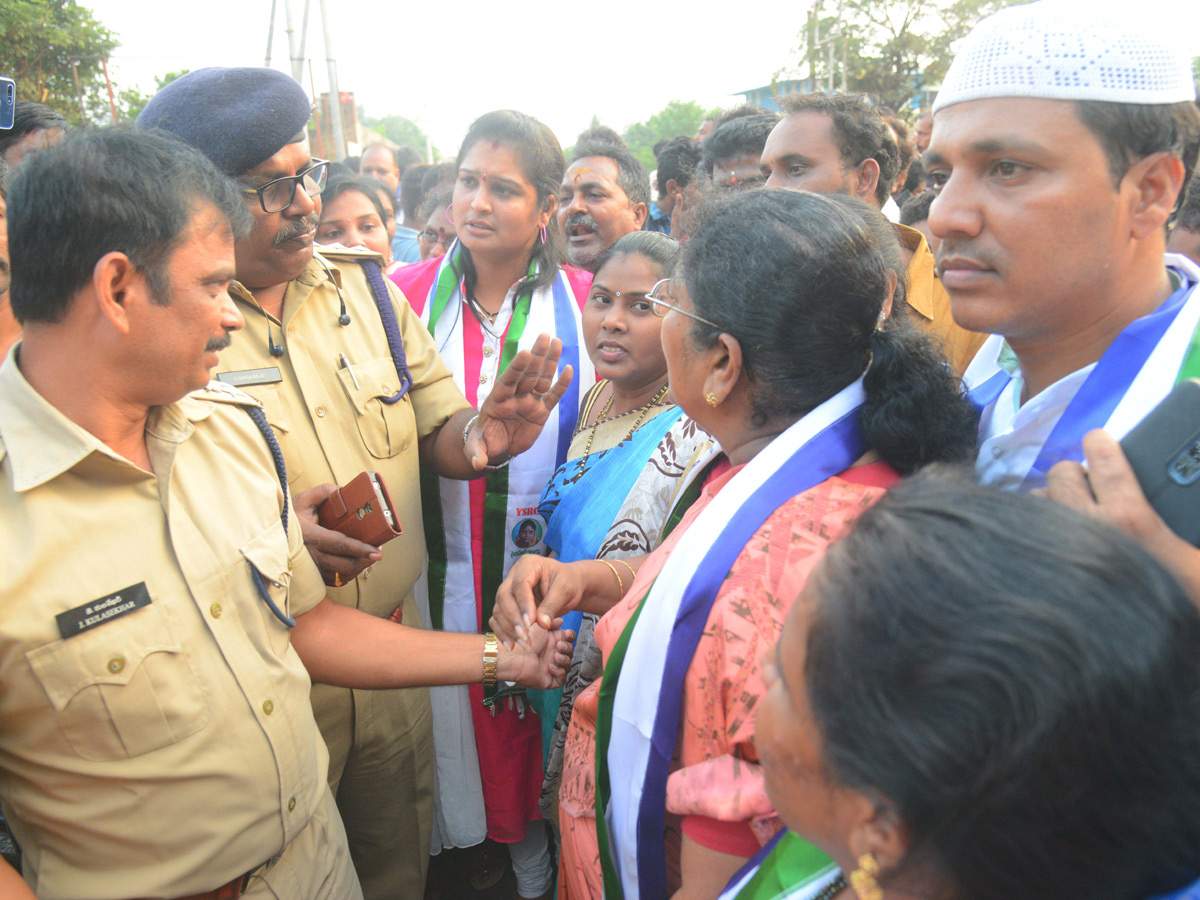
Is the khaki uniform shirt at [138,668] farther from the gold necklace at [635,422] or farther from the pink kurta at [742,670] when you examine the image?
the gold necklace at [635,422]

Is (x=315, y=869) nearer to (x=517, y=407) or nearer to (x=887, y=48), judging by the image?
(x=517, y=407)

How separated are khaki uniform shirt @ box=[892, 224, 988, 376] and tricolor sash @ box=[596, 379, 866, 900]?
5.25 feet

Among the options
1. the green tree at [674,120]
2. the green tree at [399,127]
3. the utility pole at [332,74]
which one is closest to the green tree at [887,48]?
the utility pole at [332,74]

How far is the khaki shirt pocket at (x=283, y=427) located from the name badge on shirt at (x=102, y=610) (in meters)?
0.91

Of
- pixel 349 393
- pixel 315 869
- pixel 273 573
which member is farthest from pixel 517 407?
pixel 315 869

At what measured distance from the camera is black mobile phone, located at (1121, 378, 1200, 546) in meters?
0.97

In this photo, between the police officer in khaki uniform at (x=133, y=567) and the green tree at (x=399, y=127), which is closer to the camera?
the police officer in khaki uniform at (x=133, y=567)

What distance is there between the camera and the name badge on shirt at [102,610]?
1.36 meters

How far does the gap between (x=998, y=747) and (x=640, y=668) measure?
783mm

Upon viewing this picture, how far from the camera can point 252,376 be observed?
2371mm

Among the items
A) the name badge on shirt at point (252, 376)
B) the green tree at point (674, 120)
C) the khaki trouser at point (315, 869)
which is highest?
the green tree at point (674, 120)

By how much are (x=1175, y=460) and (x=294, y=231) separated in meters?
2.30

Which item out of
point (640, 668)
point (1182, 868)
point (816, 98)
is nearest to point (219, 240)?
point (640, 668)

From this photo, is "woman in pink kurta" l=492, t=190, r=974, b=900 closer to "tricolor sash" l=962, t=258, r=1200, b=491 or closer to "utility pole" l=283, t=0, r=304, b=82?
"tricolor sash" l=962, t=258, r=1200, b=491
